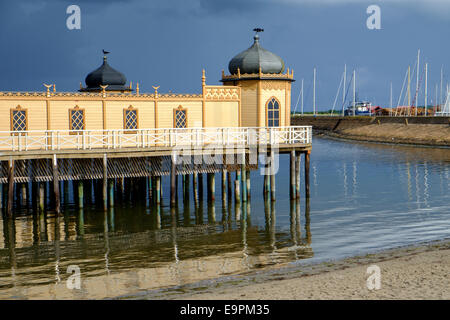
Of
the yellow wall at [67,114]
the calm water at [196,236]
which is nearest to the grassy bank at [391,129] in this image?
the calm water at [196,236]

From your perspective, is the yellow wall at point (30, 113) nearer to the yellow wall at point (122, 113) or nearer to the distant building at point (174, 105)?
the distant building at point (174, 105)

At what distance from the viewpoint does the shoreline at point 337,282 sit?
15.4 m

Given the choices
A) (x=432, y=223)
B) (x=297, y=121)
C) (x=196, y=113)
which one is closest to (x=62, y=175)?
(x=196, y=113)

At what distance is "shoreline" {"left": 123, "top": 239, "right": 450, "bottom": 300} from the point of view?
15398 mm

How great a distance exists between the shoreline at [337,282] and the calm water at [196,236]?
4.21 ft

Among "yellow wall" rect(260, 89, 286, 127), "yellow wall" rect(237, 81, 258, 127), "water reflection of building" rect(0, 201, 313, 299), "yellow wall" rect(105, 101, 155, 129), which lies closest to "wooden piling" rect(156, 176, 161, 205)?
"water reflection of building" rect(0, 201, 313, 299)

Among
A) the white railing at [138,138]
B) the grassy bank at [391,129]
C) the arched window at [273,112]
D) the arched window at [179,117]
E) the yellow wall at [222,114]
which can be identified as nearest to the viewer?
the white railing at [138,138]

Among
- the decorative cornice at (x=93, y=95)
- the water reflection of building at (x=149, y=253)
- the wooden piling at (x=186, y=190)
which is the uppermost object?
the decorative cornice at (x=93, y=95)

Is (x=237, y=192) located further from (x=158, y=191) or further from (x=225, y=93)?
(x=225, y=93)

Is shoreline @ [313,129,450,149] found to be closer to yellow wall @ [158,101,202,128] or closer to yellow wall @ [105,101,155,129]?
yellow wall @ [158,101,202,128]

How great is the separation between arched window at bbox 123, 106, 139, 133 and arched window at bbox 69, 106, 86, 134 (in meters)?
2.22

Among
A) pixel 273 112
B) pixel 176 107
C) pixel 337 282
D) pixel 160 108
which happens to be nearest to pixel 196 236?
pixel 160 108

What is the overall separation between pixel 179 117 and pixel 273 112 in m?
5.53

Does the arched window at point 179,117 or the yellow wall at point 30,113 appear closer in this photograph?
the yellow wall at point 30,113
